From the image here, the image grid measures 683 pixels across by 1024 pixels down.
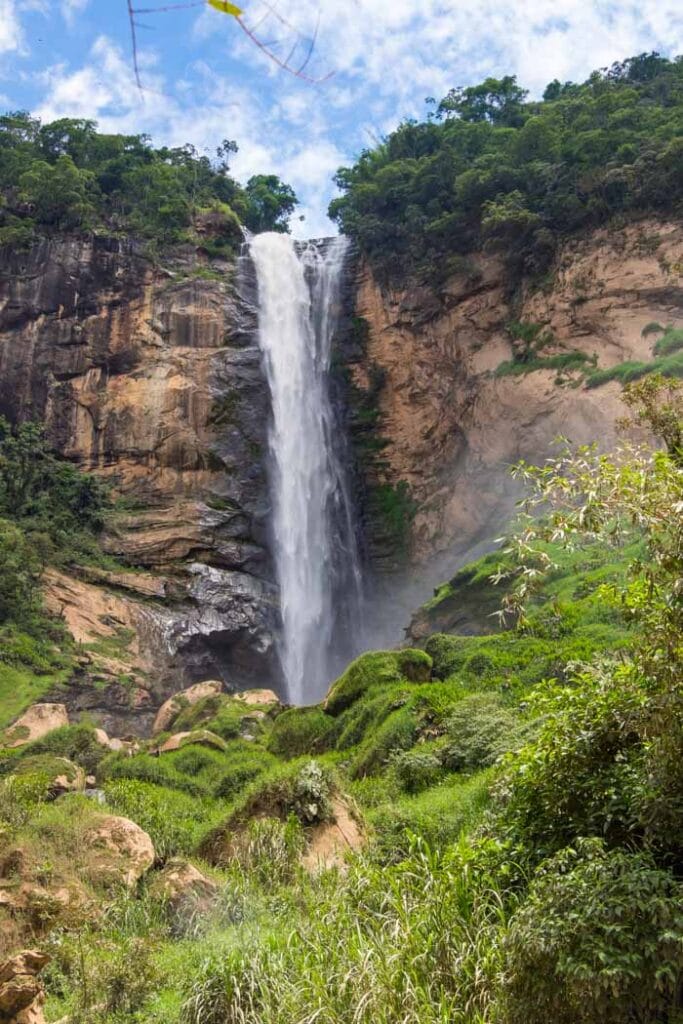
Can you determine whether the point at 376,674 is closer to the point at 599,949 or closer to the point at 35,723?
the point at 35,723

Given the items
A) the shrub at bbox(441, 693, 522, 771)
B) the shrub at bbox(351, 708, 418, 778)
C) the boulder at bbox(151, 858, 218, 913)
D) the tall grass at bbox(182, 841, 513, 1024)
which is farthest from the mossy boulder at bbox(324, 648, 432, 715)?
the tall grass at bbox(182, 841, 513, 1024)

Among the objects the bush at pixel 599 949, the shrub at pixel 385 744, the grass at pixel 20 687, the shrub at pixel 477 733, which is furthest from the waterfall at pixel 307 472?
the bush at pixel 599 949

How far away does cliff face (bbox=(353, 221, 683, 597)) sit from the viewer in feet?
89.7

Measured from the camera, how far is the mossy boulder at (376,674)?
1719cm

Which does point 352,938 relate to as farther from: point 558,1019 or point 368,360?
point 368,360

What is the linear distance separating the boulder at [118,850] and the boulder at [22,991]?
2.77m

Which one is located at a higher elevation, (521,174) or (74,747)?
(521,174)

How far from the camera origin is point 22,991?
17.8ft

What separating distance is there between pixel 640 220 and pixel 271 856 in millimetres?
25918

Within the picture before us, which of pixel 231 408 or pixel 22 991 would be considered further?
pixel 231 408

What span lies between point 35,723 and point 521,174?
82.4 ft

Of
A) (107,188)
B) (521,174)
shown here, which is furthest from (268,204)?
(521,174)

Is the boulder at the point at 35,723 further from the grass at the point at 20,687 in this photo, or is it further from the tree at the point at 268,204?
the tree at the point at 268,204

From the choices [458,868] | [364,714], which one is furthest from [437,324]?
[458,868]
